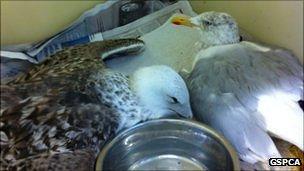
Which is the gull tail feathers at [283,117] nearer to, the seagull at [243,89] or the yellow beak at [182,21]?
the seagull at [243,89]

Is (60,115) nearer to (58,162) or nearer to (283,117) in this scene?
(58,162)

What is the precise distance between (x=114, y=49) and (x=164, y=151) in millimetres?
205

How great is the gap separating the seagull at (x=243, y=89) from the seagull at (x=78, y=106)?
50mm

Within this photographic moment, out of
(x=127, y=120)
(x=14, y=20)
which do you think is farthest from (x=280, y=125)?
(x=14, y=20)

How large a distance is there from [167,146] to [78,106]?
160mm

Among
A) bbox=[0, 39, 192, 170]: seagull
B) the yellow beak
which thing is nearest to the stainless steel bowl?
bbox=[0, 39, 192, 170]: seagull

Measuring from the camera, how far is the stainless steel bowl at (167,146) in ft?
2.63

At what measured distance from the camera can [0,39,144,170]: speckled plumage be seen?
2.48 ft

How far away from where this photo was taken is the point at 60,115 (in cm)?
79

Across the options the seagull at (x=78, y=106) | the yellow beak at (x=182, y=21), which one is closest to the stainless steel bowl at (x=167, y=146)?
the seagull at (x=78, y=106)

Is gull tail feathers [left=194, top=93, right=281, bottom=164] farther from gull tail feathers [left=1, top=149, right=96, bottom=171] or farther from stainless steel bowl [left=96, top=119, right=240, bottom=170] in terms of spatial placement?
gull tail feathers [left=1, top=149, right=96, bottom=171]

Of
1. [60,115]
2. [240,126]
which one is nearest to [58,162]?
[60,115]

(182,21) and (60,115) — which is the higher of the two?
(182,21)

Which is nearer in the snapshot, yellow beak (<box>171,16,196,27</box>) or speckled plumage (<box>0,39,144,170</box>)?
speckled plumage (<box>0,39,144,170</box>)
